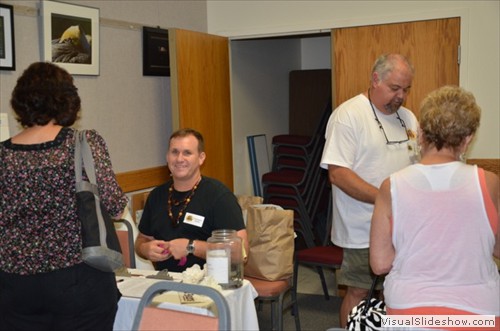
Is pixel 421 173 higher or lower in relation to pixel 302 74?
lower

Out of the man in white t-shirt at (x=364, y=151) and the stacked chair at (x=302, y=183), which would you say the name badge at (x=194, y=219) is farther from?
the stacked chair at (x=302, y=183)

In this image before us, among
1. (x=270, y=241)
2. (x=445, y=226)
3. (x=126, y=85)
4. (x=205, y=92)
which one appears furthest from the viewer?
(x=205, y=92)

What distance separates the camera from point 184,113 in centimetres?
408

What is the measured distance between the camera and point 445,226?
1.69 metres

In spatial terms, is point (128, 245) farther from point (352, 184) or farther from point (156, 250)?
point (352, 184)

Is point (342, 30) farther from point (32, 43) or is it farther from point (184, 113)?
point (32, 43)

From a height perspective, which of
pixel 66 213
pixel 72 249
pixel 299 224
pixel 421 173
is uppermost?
pixel 421 173

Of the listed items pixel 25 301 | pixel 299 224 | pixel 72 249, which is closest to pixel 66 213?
pixel 72 249

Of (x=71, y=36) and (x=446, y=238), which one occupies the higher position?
(x=71, y=36)

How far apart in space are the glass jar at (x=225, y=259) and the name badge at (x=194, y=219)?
11.0 inches

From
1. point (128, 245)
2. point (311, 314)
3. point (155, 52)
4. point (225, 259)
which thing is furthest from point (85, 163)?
point (311, 314)

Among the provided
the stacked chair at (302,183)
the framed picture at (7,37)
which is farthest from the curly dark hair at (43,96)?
the stacked chair at (302,183)

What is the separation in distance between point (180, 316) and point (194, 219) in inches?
37.1

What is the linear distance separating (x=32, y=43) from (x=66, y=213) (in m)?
1.76
